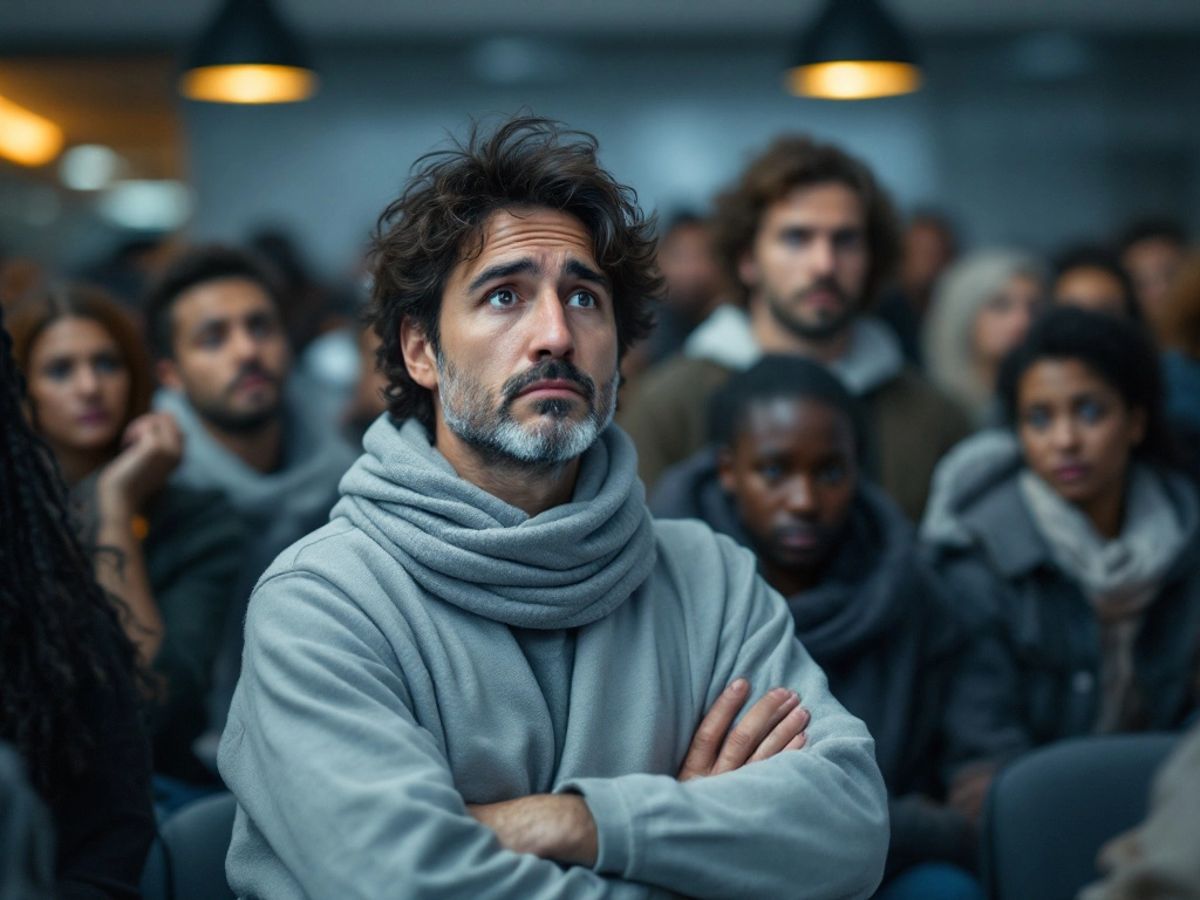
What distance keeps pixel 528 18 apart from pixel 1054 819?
21.7ft

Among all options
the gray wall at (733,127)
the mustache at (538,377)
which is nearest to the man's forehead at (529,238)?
the mustache at (538,377)

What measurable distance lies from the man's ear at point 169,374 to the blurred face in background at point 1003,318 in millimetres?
2471

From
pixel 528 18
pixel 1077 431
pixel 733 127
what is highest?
pixel 528 18

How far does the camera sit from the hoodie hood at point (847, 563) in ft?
7.94

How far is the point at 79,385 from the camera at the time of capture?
9.98 feet

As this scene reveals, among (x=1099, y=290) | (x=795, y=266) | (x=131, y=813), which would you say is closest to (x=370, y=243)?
(x=131, y=813)

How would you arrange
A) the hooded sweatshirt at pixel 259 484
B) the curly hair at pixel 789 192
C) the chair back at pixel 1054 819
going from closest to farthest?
the chair back at pixel 1054 819, the hooded sweatshirt at pixel 259 484, the curly hair at pixel 789 192

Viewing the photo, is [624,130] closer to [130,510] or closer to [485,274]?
[130,510]

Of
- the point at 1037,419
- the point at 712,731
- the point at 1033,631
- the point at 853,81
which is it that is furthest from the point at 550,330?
the point at 853,81

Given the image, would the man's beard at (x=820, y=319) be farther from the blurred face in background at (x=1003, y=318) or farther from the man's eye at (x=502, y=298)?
the man's eye at (x=502, y=298)

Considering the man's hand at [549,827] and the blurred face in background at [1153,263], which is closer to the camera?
the man's hand at [549,827]

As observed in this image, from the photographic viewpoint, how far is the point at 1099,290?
429cm

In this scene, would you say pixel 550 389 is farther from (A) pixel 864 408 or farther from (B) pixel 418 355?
(A) pixel 864 408

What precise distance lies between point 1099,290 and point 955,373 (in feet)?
1.86
